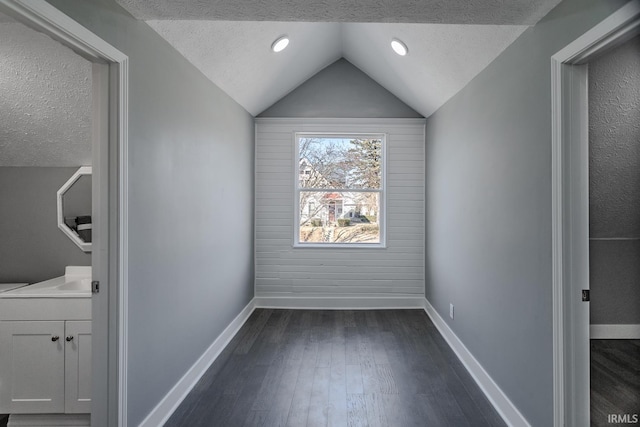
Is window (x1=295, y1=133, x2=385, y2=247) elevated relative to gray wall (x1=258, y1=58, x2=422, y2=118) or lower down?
lower down

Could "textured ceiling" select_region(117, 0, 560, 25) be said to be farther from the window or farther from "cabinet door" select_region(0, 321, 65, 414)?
the window

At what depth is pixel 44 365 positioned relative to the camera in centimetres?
203

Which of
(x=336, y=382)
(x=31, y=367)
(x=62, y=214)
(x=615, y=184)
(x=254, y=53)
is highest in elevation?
(x=254, y=53)

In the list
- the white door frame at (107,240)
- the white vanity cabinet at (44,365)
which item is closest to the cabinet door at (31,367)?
the white vanity cabinet at (44,365)

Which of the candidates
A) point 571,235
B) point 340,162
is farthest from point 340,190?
point 571,235

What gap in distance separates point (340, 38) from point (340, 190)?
1726 mm

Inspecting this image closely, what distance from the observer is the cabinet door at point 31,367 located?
6.61 ft

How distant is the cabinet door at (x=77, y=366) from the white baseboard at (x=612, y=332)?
13.7 ft

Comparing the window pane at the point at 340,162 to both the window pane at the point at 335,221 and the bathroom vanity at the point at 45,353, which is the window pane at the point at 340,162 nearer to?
the window pane at the point at 335,221

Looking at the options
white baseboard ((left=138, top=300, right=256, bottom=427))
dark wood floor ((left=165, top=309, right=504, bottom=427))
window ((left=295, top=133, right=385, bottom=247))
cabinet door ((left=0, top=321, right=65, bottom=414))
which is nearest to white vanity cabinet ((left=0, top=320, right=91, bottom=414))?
cabinet door ((left=0, top=321, right=65, bottom=414))

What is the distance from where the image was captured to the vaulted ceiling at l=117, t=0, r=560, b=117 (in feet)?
5.62

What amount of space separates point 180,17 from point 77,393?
215 cm

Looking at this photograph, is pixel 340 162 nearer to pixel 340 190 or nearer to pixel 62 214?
Answer: pixel 340 190

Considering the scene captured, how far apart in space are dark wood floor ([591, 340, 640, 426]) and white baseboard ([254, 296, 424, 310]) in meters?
1.83
